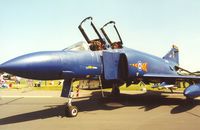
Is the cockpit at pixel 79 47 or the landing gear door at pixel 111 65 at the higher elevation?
the cockpit at pixel 79 47

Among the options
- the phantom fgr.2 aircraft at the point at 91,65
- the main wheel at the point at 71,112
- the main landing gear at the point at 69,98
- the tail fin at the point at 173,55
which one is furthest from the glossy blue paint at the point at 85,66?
the tail fin at the point at 173,55

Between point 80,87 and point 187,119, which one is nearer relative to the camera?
point 187,119

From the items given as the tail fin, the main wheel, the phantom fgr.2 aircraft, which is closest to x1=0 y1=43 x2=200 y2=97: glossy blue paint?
the phantom fgr.2 aircraft

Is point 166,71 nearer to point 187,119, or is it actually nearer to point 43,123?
point 187,119

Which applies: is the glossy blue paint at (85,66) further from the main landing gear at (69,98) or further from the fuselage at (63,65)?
the main landing gear at (69,98)

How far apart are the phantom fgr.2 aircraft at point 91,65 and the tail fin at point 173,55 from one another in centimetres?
391

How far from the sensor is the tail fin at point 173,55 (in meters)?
18.5

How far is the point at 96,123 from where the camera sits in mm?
7609

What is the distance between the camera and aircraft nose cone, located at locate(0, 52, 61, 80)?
276 inches

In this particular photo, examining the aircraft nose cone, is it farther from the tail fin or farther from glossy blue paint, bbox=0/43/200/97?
the tail fin

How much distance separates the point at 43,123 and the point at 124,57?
520cm

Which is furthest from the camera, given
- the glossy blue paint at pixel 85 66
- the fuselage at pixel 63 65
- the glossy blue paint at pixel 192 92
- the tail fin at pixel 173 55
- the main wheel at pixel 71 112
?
the tail fin at pixel 173 55

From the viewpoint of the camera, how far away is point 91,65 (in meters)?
9.55

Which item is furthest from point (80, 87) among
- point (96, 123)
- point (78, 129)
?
A: point (78, 129)
